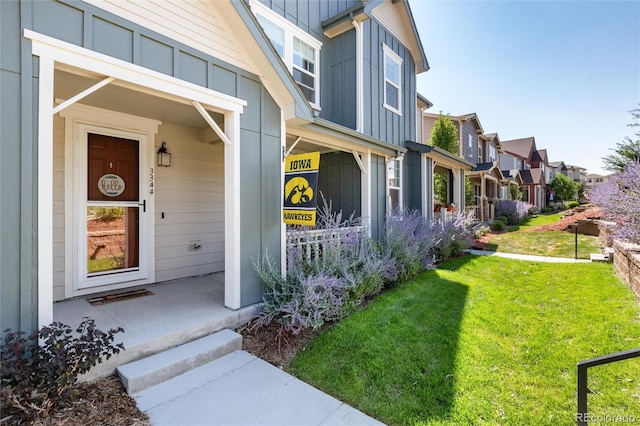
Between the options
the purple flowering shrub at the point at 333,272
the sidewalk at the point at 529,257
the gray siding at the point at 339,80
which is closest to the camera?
the purple flowering shrub at the point at 333,272

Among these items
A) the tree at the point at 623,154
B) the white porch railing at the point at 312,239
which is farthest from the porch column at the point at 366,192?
the tree at the point at 623,154

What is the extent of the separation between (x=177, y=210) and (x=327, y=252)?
301cm

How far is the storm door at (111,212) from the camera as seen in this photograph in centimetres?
471

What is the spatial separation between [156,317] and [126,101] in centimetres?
313

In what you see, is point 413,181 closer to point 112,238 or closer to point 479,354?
point 479,354

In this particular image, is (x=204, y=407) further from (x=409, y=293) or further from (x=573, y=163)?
(x=573, y=163)

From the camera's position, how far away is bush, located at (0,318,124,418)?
217cm

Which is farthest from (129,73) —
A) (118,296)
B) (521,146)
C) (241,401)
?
(521,146)

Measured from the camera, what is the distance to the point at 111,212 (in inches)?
196

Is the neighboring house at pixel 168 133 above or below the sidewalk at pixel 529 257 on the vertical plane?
above

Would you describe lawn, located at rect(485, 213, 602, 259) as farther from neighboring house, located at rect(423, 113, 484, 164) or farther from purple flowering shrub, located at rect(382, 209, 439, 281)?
neighboring house, located at rect(423, 113, 484, 164)

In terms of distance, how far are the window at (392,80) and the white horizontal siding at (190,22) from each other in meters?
5.29

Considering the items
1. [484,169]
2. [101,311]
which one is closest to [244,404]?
[101,311]

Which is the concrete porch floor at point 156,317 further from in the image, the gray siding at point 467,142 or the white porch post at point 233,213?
the gray siding at point 467,142
